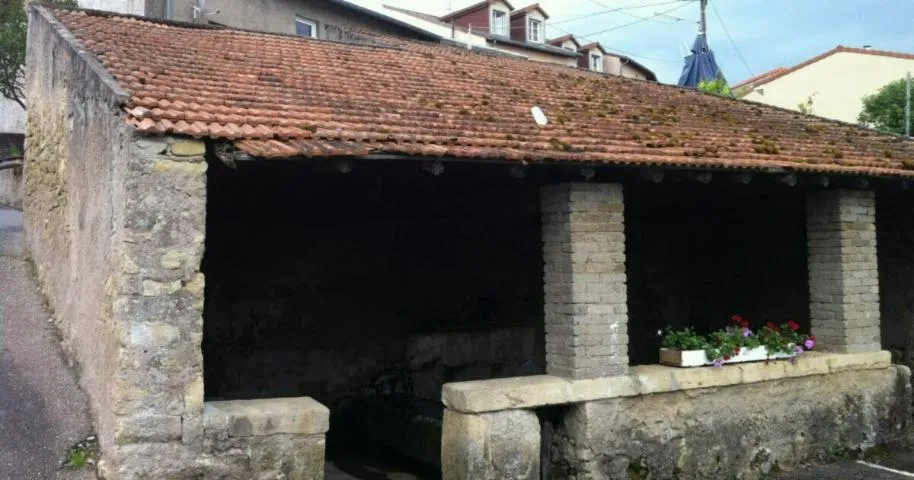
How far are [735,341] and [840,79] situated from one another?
20.1 meters

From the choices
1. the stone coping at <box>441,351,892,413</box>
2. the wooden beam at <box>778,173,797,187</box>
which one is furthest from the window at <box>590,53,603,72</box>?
the wooden beam at <box>778,173,797,187</box>

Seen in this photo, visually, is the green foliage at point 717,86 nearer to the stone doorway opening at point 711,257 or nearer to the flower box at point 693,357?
the stone doorway opening at point 711,257

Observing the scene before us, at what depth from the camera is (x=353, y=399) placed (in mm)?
8820

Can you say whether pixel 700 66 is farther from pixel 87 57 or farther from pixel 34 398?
pixel 34 398

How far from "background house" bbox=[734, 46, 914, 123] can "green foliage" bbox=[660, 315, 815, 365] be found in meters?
17.8

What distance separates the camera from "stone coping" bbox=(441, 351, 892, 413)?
5598 mm

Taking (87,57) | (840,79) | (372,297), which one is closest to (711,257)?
(372,297)

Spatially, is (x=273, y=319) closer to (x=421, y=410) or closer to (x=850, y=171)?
(x=421, y=410)

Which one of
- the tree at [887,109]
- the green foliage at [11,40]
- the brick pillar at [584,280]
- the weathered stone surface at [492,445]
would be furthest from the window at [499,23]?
the weathered stone surface at [492,445]

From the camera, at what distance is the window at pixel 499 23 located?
2561 centimetres

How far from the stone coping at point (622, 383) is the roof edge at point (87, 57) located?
2912 millimetres

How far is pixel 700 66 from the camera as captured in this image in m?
21.0

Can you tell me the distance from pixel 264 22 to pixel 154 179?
1196 centimetres

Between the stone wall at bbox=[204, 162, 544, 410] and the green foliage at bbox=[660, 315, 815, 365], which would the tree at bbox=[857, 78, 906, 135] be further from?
the green foliage at bbox=[660, 315, 815, 365]
